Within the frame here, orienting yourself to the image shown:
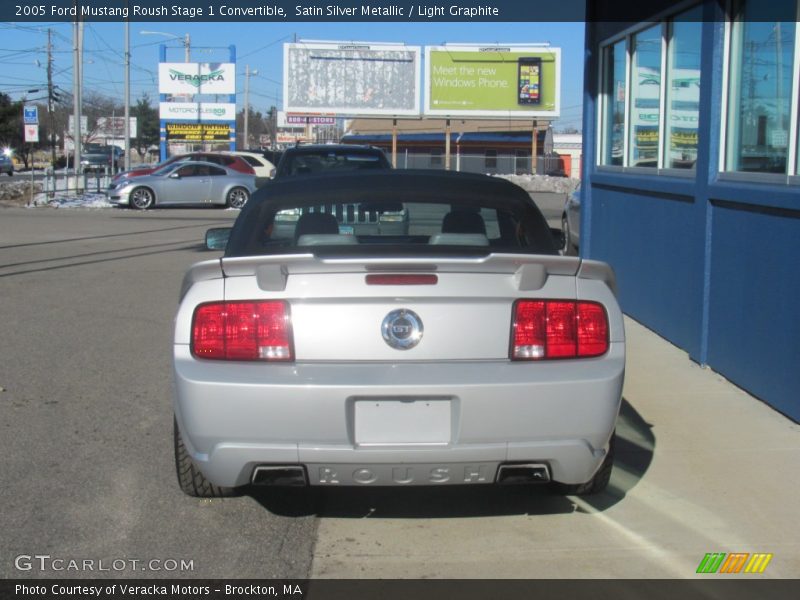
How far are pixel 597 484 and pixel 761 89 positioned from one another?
355 cm

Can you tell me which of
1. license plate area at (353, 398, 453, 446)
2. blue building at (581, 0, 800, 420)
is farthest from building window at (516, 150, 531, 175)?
license plate area at (353, 398, 453, 446)

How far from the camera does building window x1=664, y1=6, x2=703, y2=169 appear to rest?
8.02 m

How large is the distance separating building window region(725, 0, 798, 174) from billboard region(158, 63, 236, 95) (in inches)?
1342

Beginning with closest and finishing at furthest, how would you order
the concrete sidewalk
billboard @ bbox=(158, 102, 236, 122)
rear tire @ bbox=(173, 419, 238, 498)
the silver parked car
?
the concrete sidewalk
rear tire @ bbox=(173, 419, 238, 498)
the silver parked car
billboard @ bbox=(158, 102, 236, 122)

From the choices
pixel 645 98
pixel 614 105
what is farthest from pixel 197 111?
pixel 645 98

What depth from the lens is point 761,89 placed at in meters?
6.76

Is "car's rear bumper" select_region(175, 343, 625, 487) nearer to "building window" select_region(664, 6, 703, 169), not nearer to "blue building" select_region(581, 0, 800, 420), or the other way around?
"blue building" select_region(581, 0, 800, 420)

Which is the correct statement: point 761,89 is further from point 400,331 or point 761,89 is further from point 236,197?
point 236,197

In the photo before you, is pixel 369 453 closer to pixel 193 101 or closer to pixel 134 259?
pixel 134 259

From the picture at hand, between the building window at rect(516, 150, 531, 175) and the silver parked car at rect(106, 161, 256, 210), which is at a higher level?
the building window at rect(516, 150, 531, 175)

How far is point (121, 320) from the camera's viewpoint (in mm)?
9656

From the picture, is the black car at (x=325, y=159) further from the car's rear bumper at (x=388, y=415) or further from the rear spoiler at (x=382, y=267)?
the car's rear bumper at (x=388, y=415)

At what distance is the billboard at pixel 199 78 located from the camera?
129ft

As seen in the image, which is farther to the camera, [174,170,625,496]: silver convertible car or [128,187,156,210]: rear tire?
[128,187,156,210]: rear tire
